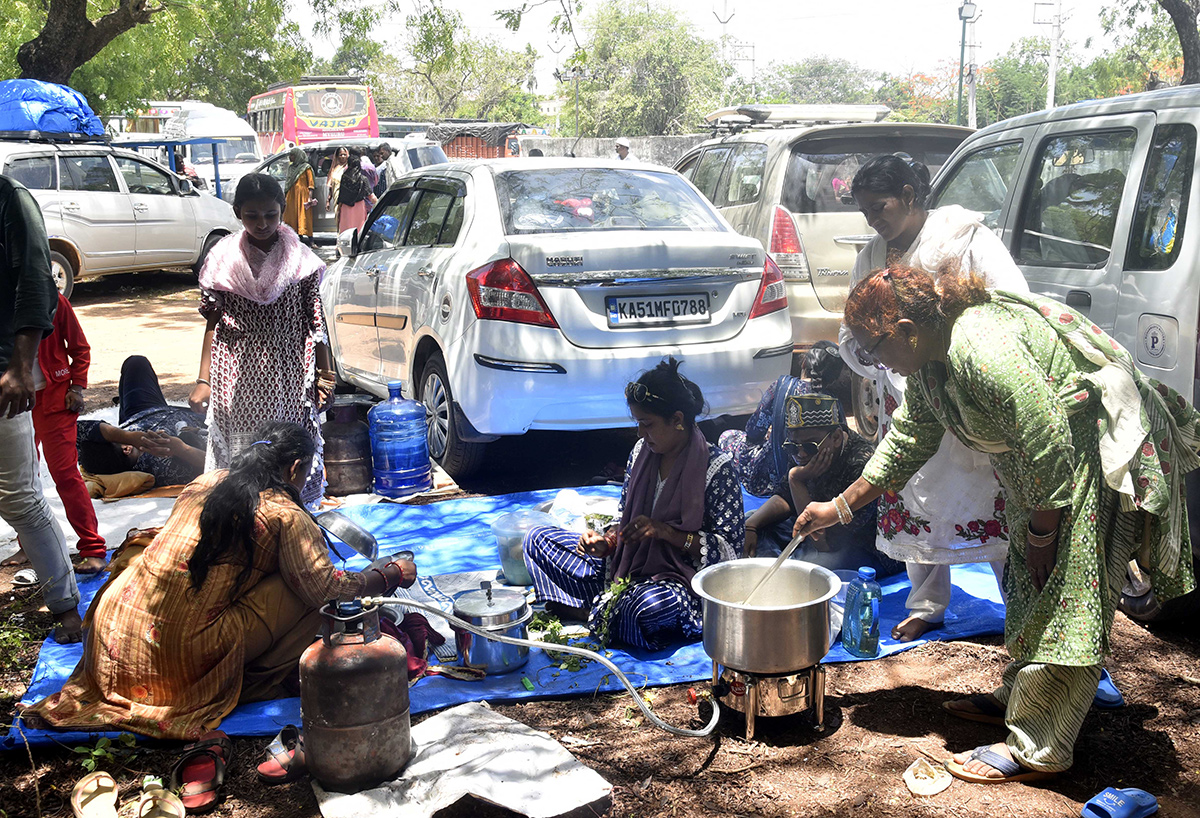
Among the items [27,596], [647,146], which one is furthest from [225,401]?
[647,146]

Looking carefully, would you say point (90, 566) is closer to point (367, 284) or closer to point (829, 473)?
point (367, 284)

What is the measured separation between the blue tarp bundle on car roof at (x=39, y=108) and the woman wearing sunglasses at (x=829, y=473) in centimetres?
1079

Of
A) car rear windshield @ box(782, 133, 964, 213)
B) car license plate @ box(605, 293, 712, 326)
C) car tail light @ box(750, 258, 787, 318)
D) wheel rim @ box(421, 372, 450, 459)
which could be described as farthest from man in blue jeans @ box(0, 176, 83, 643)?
car rear windshield @ box(782, 133, 964, 213)

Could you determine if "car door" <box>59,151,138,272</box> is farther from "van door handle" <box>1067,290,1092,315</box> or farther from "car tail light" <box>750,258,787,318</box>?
"van door handle" <box>1067,290,1092,315</box>

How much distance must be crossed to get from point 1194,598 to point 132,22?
11.3 m

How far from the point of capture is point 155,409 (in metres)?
6.27

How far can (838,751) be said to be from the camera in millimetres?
3268

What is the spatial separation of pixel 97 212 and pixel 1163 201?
1337 cm

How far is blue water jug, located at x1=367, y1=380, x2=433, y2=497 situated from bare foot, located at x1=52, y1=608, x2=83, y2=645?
6.91 ft

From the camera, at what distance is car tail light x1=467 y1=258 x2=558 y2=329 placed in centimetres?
539

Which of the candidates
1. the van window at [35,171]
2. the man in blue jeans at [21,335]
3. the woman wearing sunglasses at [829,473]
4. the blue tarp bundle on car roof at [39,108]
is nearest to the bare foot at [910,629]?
the woman wearing sunglasses at [829,473]

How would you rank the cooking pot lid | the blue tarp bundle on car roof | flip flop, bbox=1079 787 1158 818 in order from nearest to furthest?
flip flop, bbox=1079 787 1158 818 < the cooking pot lid < the blue tarp bundle on car roof

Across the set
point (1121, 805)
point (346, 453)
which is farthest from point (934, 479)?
point (346, 453)

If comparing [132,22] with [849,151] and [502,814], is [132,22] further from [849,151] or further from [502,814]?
[502,814]
